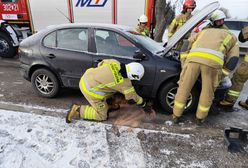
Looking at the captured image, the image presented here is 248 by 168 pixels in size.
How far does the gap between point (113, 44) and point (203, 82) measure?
1.69 meters

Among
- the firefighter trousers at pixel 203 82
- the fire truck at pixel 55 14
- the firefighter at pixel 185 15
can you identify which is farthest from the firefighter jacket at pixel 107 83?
the fire truck at pixel 55 14

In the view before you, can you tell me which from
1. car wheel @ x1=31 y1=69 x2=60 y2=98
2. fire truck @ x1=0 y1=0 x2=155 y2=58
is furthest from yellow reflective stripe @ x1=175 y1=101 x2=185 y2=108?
fire truck @ x1=0 y1=0 x2=155 y2=58

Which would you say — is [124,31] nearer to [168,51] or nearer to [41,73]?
[168,51]

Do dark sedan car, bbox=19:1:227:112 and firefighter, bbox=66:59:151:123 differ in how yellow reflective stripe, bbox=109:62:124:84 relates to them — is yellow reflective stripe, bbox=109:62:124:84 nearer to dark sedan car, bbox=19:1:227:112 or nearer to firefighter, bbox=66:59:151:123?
firefighter, bbox=66:59:151:123

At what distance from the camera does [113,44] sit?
12.2 ft

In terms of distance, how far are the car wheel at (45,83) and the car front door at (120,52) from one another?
99 centimetres

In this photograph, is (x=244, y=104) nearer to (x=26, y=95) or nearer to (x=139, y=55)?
(x=139, y=55)

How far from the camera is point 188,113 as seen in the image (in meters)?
3.86

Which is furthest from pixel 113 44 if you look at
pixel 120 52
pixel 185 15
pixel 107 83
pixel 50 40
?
pixel 185 15

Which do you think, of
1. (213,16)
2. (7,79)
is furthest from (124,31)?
(7,79)

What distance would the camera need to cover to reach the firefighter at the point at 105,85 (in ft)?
10.3

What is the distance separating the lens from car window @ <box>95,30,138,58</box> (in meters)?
3.65

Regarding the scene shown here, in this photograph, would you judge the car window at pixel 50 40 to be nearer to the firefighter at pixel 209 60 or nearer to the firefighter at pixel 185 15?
the firefighter at pixel 209 60

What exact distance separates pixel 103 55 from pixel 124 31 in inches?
24.0
